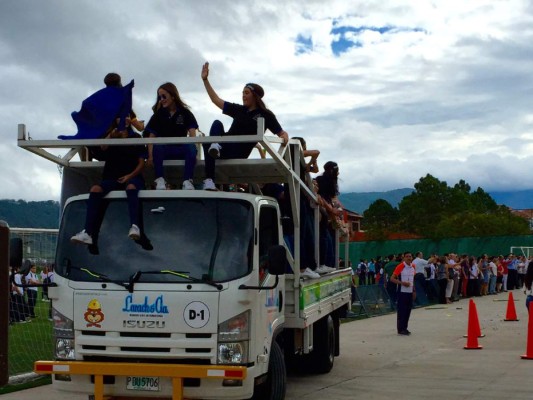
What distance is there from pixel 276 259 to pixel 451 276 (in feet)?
89.8

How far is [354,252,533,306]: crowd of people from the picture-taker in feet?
107

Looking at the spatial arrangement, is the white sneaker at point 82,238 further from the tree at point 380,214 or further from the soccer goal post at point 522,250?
the tree at point 380,214

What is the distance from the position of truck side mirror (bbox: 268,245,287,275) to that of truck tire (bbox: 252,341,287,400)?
3.77 feet

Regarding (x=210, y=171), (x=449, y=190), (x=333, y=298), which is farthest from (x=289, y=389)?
(x=449, y=190)

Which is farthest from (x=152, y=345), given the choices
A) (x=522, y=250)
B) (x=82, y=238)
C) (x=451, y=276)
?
(x=522, y=250)

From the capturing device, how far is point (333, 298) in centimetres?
1308

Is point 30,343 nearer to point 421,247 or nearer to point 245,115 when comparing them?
point 245,115

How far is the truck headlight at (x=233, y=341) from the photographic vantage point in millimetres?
8414

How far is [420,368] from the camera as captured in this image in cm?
1424

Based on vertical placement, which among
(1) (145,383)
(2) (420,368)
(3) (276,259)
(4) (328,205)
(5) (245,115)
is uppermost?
(5) (245,115)

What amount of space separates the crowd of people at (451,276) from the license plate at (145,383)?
2148cm

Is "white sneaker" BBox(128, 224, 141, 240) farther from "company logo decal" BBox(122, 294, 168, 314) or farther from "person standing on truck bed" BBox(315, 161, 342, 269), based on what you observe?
"person standing on truck bed" BBox(315, 161, 342, 269)

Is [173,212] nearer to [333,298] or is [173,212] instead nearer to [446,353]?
[333,298]

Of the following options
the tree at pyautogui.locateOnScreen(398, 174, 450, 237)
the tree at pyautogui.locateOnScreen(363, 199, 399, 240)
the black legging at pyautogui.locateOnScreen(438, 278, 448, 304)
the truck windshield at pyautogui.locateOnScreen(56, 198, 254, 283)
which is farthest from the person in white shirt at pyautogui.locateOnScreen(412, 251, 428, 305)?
the tree at pyautogui.locateOnScreen(363, 199, 399, 240)
